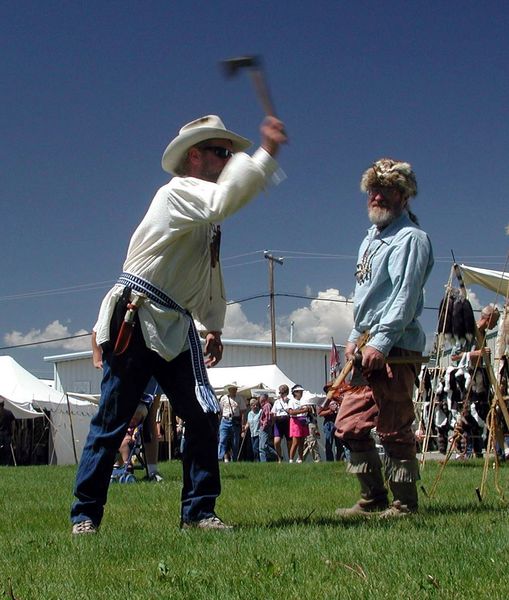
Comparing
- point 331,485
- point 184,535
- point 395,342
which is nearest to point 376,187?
point 395,342

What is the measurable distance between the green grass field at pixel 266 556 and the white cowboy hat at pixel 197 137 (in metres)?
2.09

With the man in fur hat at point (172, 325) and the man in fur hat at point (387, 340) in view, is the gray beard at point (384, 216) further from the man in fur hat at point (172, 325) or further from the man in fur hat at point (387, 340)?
the man in fur hat at point (172, 325)

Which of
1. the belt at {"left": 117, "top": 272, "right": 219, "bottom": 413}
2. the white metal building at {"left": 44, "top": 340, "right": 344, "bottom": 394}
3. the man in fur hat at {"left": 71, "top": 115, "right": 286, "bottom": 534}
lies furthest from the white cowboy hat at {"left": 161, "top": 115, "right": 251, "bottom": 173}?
the white metal building at {"left": 44, "top": 340, "right": 344, "bottom": 394}

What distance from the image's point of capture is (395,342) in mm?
5035

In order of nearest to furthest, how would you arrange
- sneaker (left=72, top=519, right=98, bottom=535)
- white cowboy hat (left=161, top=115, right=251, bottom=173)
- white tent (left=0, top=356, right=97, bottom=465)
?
sneaker (left=72, top=519, right=98, bottom=535), white cowboy hat (left=161, top=115, right=251, bottom=173), white tent (left=0, top=356, right=97, bottom=465)

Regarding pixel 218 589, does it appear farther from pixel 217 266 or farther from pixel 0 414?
pixel 0 414

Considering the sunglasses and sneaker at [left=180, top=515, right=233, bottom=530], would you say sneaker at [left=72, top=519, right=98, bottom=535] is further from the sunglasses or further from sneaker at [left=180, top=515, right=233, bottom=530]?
the sunglasses

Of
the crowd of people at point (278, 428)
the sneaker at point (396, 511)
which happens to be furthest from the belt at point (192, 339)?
the crowd of people at point (278, 428)

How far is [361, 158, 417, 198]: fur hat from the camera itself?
5.25m

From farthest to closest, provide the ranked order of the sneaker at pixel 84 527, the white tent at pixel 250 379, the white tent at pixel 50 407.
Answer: the white tent at pixel 250 379 → the white tent at pixel 50 407 → the sneaker at pixel 84 527

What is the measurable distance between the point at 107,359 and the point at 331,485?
393 cm

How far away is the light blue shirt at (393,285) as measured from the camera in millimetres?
4930

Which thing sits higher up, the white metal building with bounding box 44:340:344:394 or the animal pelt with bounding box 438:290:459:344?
the animal pelt with bounding box 438:290:459:344

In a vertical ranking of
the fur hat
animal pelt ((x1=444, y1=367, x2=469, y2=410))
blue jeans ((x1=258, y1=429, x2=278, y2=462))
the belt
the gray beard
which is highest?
the fur hat
